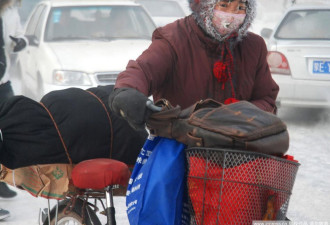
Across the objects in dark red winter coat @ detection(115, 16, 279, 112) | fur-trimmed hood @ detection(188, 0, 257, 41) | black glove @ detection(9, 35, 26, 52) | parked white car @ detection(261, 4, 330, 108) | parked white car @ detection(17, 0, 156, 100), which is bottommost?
parked white car @ detection(261, 4, 330, 108)

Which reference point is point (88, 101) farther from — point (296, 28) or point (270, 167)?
point (296, 28)

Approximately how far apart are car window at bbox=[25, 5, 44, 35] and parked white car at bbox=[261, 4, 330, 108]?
3478 millimetres

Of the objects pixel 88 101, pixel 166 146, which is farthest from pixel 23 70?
pixel 166 146

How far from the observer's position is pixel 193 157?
2.40 meters

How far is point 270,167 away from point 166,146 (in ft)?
1.40

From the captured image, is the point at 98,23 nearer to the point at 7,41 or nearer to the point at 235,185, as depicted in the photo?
the point at 7,41

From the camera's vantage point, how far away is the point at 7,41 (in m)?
6.27

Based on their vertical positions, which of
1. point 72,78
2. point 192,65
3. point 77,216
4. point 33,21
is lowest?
point 33,21

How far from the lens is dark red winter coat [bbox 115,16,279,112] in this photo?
299cm

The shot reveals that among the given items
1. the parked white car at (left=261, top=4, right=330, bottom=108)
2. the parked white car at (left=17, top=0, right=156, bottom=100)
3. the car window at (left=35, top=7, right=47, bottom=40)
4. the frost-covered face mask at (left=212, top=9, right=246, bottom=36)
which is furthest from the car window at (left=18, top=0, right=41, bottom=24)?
the frost-covered face mask at (left=212, top=9, right=246, bottom=36)

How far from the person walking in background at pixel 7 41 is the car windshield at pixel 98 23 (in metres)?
2.83

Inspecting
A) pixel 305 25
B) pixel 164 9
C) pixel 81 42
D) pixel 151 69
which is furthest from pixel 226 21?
pixel 164 9

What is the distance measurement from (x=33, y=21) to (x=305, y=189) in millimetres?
5714

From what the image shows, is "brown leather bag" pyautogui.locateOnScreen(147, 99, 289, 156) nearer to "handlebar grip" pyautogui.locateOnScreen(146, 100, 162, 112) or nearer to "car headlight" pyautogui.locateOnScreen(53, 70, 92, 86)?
"handlebar grip" pyautogui.locateOnScreen(146, 100, 162, 112)
